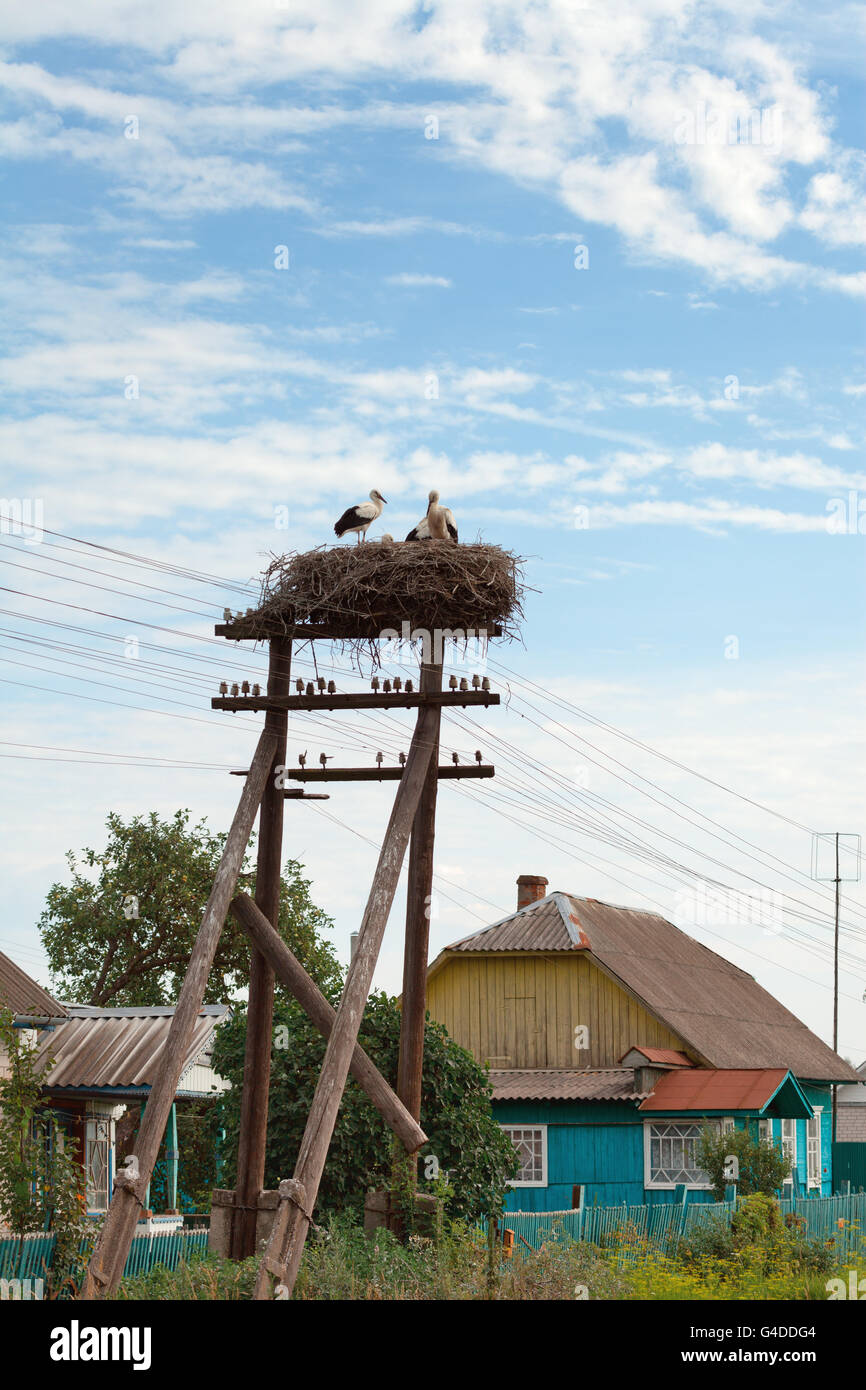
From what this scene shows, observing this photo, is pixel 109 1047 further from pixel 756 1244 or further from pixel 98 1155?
pixel 756 1244

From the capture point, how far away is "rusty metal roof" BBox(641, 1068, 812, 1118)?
2306 cm

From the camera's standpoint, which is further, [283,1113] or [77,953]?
[77,953]

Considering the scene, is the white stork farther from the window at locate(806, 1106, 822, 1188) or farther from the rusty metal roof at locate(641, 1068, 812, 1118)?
the window at locate(806, 1106, 822, 1188)

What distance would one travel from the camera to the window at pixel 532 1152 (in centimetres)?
2455

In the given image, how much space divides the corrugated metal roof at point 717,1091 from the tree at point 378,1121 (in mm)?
8888

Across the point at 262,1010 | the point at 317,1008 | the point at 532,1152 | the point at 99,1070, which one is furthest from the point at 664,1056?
the point at 317,1008

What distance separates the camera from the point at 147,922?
119ft

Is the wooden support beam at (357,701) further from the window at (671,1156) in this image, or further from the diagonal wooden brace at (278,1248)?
the window at (671,1156)

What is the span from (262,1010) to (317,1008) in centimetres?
76

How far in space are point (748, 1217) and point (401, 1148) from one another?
4695 millimetres

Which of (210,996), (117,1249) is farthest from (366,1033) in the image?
(210,996)

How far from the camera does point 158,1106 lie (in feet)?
40.1

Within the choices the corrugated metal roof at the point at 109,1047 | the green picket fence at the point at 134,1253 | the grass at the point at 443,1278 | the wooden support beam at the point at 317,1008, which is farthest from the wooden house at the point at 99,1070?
the grass at the point at 443,1278
